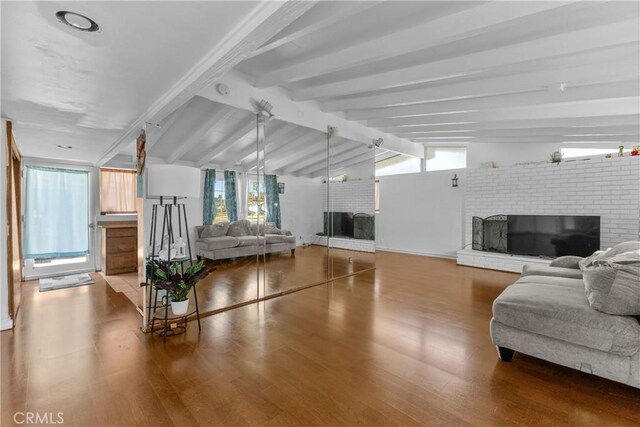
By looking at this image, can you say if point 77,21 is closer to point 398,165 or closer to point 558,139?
point 558,139

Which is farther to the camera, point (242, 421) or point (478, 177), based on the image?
point (478, 177)

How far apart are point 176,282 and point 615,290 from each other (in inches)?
139

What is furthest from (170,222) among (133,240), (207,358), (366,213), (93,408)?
(366,213)

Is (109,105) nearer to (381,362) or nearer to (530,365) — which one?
(381,362)

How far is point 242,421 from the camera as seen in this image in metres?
1.72

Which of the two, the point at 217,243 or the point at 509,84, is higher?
the point at 509,84

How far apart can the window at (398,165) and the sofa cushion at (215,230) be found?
511cm

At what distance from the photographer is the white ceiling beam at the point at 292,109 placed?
3.45m

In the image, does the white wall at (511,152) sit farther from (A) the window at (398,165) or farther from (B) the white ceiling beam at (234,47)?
(B) the white ceiling beam at (234,47)

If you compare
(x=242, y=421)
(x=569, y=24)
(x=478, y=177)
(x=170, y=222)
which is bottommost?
(x=242, y=421)

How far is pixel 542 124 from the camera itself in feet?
15.0

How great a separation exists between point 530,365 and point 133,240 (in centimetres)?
613

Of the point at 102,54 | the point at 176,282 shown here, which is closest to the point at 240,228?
the point at 176,282

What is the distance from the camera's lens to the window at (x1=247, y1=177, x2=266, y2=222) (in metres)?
3.78
